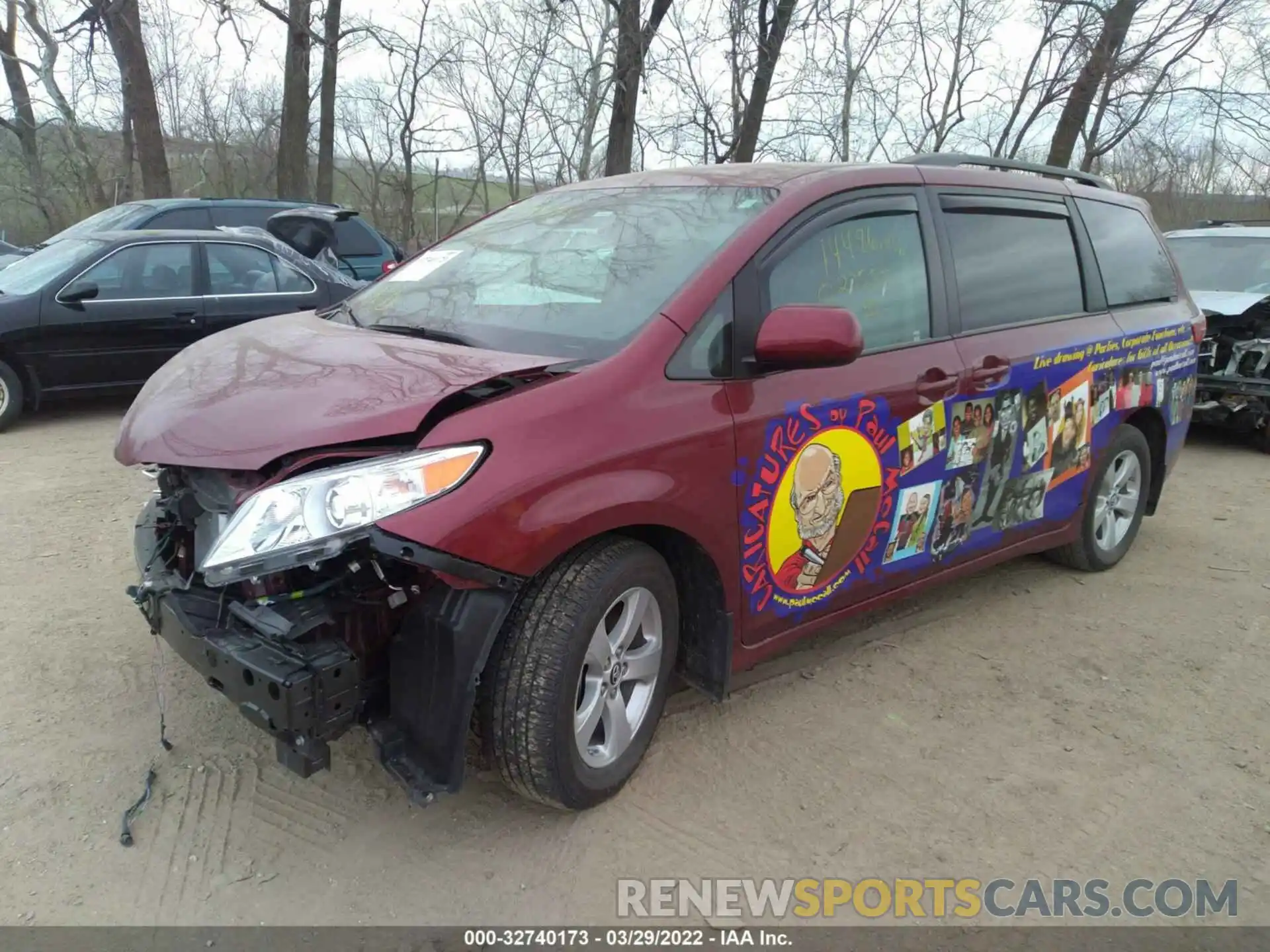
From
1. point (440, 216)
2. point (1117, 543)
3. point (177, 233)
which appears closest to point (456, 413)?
point (1117, 543)

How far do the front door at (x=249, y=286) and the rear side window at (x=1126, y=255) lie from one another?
6166 mm

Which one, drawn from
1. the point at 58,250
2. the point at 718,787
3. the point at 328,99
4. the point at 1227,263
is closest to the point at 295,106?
the point at 328,99

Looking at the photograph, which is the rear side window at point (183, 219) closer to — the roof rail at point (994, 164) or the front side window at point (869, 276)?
the roof rail at point (994, 164)

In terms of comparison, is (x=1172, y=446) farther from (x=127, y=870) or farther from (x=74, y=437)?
(x=74, y=437)

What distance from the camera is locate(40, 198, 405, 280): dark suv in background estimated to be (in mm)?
9406

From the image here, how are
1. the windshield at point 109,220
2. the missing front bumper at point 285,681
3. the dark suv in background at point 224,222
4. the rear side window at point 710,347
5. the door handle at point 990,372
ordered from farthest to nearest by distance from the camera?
the dark suv in background at point 224,222
the windshield at point 109,220
the door handle at point 990,372
the rear side window at point 710,347
the missing front bumper at point 285,681

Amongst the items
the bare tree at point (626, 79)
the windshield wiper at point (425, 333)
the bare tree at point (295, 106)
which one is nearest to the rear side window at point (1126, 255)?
the windshield wiper at point (425, 333)

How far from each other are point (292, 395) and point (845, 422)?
172 centimetres

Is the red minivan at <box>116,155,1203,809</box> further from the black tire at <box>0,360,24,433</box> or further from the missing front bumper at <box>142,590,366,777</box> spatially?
the black tire at <box>0,360,24,433</box>

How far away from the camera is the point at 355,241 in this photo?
36.6ft

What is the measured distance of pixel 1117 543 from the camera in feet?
16.1

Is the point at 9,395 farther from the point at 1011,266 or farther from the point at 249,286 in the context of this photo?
the point at 1011,266

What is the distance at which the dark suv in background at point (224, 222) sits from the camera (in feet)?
30.9

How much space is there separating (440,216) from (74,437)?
16749mm
